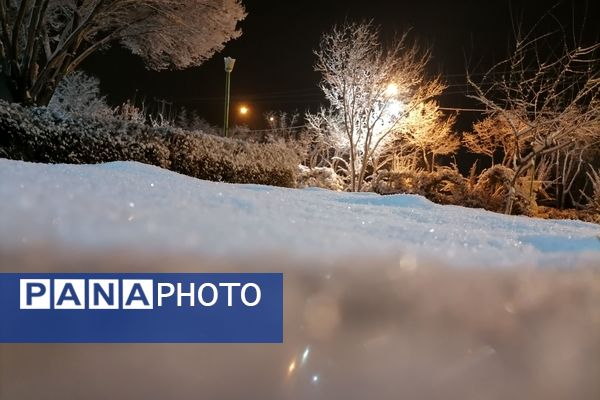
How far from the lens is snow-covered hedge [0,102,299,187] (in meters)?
4.49

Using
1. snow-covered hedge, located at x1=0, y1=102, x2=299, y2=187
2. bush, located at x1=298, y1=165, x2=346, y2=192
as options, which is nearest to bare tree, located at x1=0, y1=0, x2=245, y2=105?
snow-covered hedge, located at x1=0, y1=102, x2=299, y2=187

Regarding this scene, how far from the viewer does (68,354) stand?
0.90 meters

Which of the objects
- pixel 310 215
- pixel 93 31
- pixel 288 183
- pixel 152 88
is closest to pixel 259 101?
pixel 152 88

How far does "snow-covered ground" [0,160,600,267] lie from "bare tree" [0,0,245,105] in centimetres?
782

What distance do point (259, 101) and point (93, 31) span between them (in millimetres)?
20026

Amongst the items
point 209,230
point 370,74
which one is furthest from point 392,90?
point 209,230

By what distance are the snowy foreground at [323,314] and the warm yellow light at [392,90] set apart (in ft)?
39.9

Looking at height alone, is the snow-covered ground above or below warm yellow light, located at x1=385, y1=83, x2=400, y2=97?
below

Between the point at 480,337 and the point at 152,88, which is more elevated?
the point at 152,88

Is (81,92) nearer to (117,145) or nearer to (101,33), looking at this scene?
(101,33)

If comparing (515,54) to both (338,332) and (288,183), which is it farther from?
(338,332)

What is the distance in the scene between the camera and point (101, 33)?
10.1 metres

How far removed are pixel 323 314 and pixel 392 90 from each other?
1249 centimetres

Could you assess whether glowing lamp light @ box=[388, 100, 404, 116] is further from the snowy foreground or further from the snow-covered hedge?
the snowy foreground
